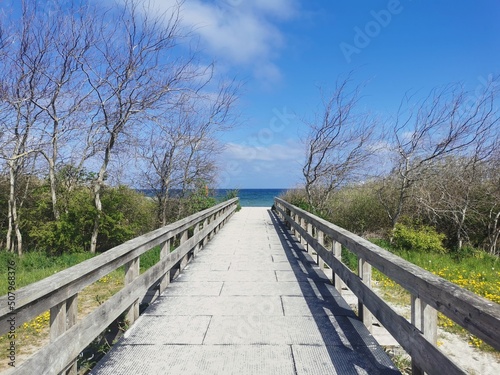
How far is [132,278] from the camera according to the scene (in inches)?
150

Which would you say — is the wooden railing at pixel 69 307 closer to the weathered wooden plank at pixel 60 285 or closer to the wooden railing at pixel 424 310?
the weathered wooden plank at pixel 60 285

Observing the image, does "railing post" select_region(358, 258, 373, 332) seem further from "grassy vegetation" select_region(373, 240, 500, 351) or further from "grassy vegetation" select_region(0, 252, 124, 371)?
"grassy vegetation" select_region(0, 252, 124, 371)

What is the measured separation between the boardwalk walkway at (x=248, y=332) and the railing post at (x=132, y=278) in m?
0.08

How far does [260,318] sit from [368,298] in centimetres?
121

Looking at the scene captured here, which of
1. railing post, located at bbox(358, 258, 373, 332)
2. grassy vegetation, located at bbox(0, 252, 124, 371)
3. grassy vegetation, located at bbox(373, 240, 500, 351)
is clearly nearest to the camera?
railing post, located at bbox(358, 258, 373, 332)

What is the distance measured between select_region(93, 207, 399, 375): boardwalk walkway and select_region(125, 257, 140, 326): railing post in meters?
0.08

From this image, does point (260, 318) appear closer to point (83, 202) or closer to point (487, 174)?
point (83, 202)

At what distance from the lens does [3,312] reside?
1.76 metres

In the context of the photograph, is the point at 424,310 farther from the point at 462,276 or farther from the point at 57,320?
the point at 462,276

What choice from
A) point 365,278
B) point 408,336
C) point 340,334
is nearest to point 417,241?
point 365,278

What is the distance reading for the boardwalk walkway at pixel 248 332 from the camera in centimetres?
293

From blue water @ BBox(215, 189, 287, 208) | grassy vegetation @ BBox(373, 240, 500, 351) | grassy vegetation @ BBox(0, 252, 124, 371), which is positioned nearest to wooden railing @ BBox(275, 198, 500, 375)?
grassy vegetation @ BBox(373, 240, 500, 351)

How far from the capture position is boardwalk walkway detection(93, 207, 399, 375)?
9.60 feet

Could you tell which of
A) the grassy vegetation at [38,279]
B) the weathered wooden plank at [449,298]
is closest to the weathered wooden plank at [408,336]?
the weathered wooden plank at [449,298]
